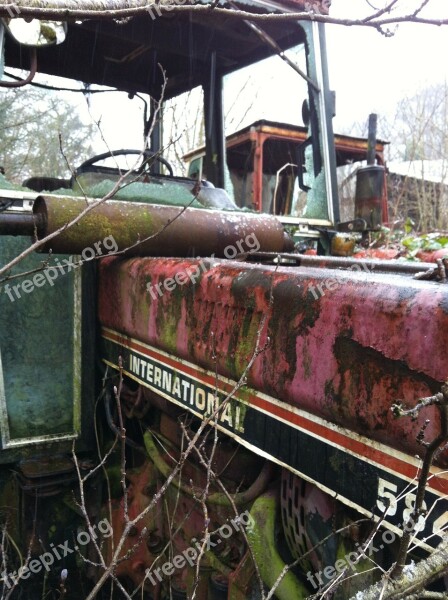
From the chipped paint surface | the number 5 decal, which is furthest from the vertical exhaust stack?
the number 5 decal

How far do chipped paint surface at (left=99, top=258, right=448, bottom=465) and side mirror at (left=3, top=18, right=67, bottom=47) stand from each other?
1.24m

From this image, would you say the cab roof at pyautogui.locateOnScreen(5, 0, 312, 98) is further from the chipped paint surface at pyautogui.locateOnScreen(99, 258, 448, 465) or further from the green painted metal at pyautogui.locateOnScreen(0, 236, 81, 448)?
the chipped paint surface at pyautogui.locateOnScreen(99, 258, 448, 465)

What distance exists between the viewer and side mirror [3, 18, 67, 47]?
7.05 ft

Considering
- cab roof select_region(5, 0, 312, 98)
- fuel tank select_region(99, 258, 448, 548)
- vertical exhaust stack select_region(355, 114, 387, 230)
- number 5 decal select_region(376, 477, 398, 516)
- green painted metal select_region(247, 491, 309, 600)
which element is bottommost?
green painted metal select_region(247, 491, 309, 600)

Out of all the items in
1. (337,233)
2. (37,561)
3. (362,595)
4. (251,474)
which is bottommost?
(37,561)

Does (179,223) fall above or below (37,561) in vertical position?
above

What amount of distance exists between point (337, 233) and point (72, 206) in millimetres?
1236

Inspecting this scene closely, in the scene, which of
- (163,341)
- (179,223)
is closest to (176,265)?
(163,341)

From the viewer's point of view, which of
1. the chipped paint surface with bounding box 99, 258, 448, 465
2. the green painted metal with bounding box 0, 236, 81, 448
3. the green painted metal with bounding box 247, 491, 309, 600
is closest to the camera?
the chipped paint surface with bounding box 99, 258, 448, 465

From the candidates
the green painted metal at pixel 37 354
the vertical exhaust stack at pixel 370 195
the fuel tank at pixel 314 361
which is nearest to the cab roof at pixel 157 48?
the vertical exhaust stack at pixel 370 195

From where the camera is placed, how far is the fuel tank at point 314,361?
0.81 m

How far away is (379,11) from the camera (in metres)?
1.00

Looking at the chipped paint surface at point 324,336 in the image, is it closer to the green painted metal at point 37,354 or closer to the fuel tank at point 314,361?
the fuel tank at point 314,361

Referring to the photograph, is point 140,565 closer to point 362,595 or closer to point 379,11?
point 362,595
